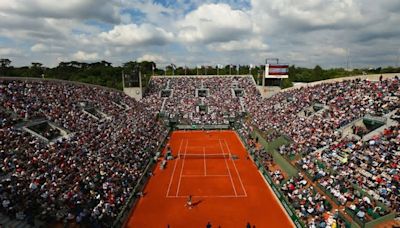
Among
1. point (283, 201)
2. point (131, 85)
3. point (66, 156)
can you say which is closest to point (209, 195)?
point (283, 201)

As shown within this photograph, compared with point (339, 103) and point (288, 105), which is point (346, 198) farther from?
point (288, 105)

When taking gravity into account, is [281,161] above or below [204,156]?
above

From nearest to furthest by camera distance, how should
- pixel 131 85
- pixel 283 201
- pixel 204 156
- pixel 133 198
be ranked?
1. pixel 283 201
2. pixel 133 198
3. pixel 204 156
4. pixel 131 85

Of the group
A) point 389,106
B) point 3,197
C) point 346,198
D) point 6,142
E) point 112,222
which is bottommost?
point 112,222

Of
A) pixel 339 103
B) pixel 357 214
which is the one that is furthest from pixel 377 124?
pixel 357 214

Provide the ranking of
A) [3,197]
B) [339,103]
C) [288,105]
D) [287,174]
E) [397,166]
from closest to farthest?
[3,197]
[397,166]
[287,174]
[339,103]
[288,105]

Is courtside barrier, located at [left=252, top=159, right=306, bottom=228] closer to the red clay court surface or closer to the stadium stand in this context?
the red clay court surface

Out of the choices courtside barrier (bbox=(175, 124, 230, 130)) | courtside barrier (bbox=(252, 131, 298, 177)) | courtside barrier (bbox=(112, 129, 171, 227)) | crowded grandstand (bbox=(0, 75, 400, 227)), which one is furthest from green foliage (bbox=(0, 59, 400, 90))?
courtside barrier (bbox=(112, 129, 171, 227))

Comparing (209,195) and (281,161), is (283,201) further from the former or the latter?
(281,161)
